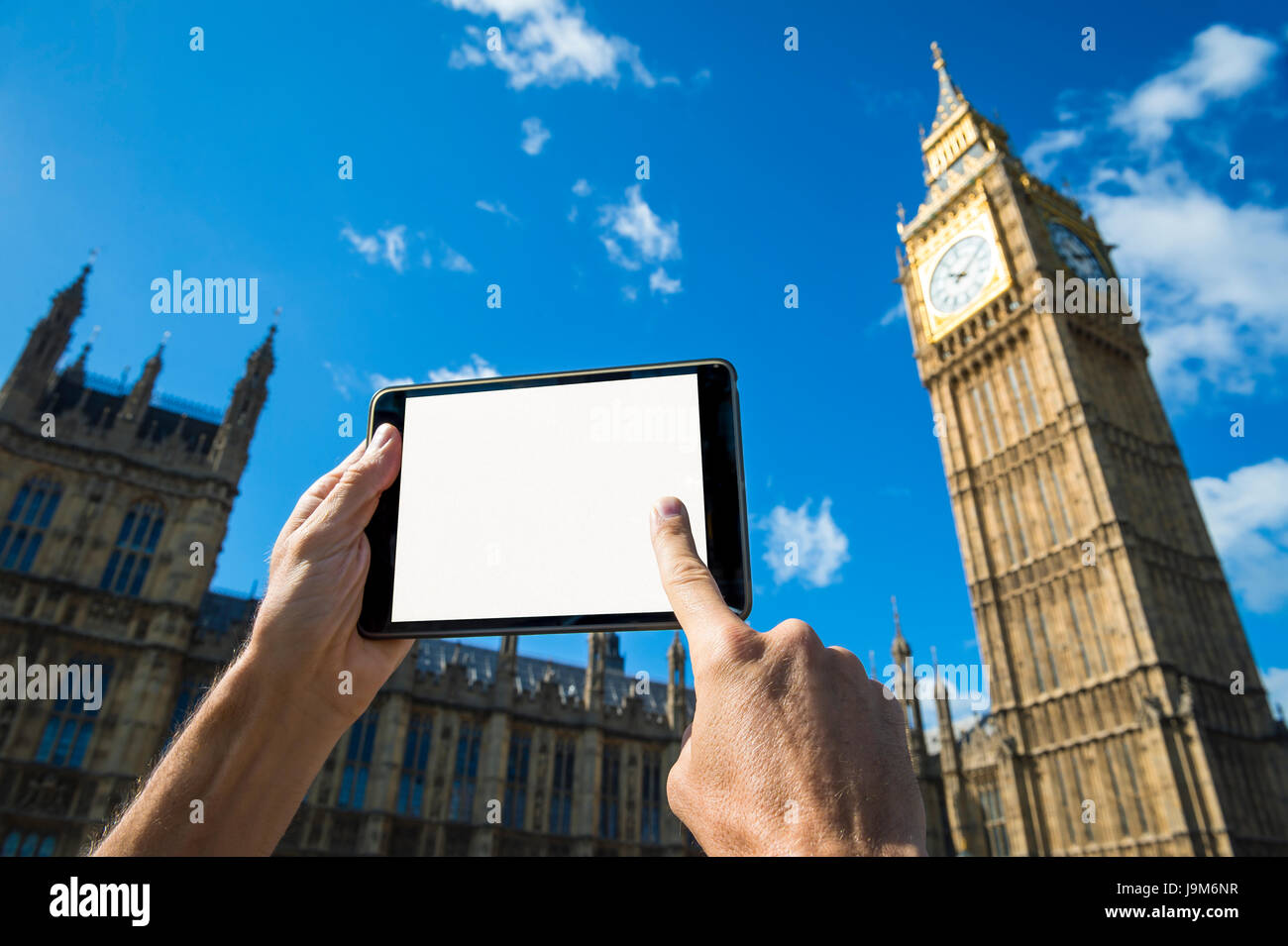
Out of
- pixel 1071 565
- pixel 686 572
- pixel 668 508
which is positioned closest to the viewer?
pixel 686 572

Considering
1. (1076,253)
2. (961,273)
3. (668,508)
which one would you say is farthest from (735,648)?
(1076,253)

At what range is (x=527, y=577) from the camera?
2.18m

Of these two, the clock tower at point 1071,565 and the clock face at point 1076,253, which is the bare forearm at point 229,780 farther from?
the clock face at point 1076,253

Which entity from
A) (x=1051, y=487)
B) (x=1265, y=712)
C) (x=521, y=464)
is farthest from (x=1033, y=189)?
(x=521, y=464)

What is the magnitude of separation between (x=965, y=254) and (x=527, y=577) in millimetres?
48333

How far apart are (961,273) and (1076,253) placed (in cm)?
681

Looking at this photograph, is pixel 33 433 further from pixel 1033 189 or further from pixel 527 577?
pixel 1033 189

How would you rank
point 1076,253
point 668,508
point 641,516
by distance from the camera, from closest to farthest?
point 668,508 → point 641,516 → point 1076,253

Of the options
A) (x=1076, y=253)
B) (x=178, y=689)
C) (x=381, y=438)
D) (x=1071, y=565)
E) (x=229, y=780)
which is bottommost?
(x=229, y=780)

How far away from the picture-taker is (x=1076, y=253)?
145 ft

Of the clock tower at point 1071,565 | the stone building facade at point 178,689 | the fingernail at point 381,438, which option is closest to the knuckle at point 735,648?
the fingernail at point 381,438

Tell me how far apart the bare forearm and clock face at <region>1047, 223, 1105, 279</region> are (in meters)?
49.0

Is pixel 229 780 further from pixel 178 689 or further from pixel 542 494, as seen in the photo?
pixel 178 689

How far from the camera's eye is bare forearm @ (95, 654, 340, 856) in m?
1.64
